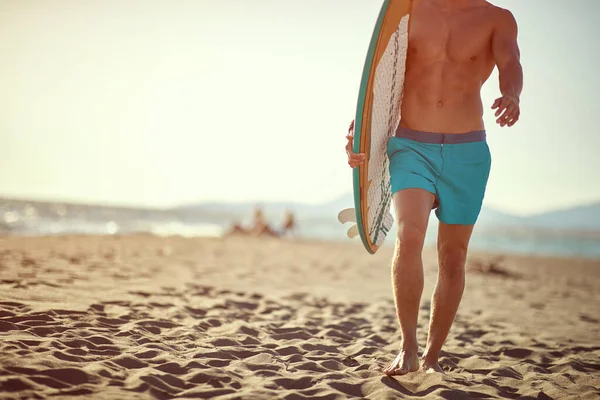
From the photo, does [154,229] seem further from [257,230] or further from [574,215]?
[574,215]

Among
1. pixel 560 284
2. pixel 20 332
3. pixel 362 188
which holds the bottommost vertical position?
pixel 560 284

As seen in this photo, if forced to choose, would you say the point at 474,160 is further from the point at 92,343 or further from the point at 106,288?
the point at 106,288

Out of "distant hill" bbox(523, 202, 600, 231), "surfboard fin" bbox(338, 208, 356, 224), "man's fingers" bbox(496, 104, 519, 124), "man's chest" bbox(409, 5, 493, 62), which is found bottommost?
"distant hill" bbox(523, 202, 600, 231)

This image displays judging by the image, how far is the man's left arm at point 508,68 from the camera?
2291 mm

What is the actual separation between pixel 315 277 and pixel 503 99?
18.0ft

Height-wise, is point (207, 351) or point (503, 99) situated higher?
point (503, 99)

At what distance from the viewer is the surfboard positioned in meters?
2.58

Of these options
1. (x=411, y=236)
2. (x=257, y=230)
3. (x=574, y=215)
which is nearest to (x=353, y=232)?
(x=411, y=236)

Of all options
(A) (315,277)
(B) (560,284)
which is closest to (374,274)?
(A) (315,277)

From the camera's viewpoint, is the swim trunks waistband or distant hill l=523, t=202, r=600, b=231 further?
distant hill l=523, t=202, r=600, b=231

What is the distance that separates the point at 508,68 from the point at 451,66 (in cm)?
27

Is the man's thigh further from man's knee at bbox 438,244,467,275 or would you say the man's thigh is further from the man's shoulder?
the man's shoulder

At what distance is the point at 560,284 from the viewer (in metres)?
9.21

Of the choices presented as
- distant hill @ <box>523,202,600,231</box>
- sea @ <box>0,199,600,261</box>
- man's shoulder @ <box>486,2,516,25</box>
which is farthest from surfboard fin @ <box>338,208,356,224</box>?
distant hill @ <box>523,202,600,231</box>
